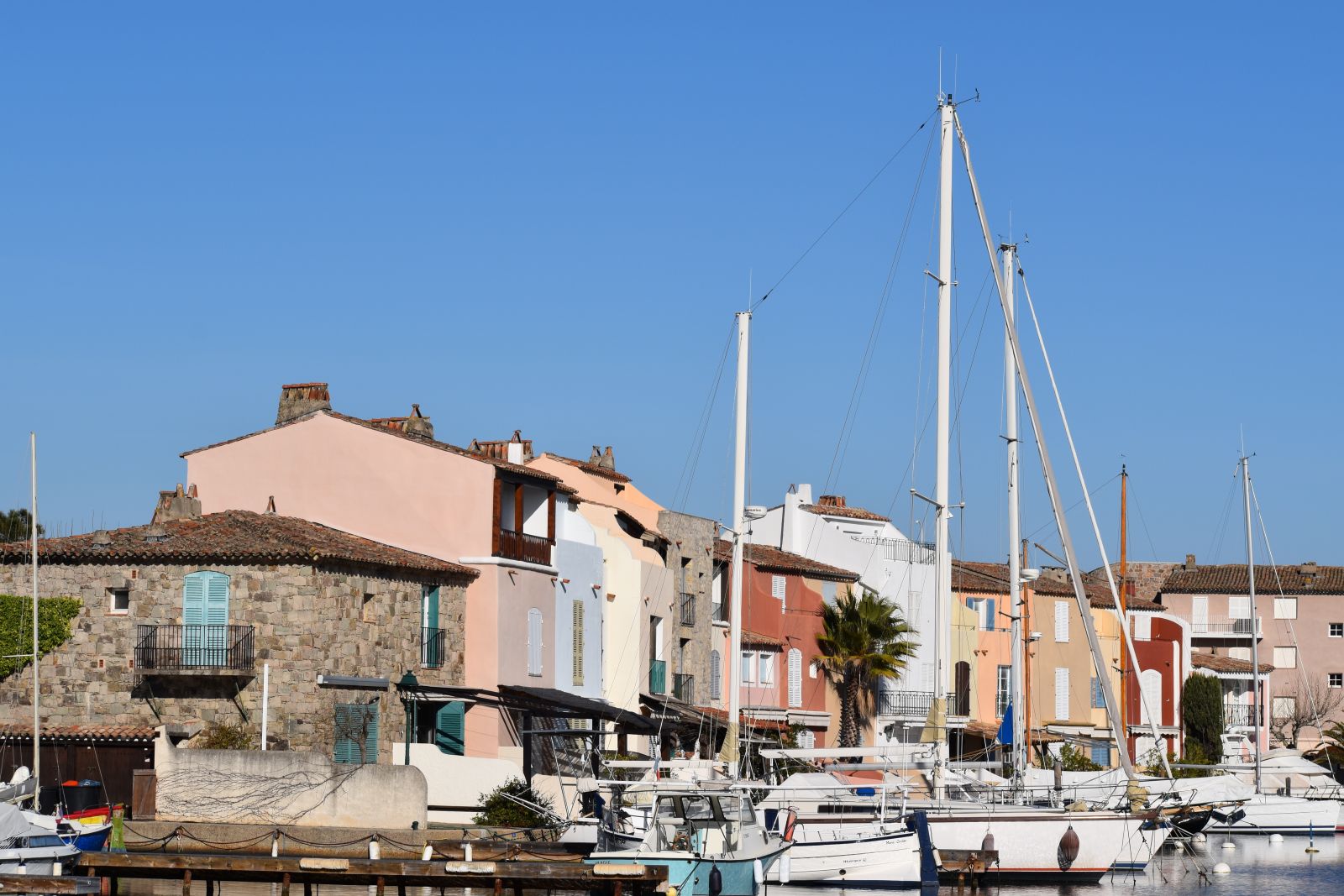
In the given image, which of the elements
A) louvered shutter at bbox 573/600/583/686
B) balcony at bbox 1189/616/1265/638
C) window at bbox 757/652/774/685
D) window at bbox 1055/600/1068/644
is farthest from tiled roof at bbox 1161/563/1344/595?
louvered shutter at bbox 573/600/583/686

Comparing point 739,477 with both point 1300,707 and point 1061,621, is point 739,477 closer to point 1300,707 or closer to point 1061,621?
point 1061,621

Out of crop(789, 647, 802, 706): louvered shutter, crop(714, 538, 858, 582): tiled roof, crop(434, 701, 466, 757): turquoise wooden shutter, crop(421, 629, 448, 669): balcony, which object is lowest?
crop(434, 701, 466, 757): turquoise wooden shutter

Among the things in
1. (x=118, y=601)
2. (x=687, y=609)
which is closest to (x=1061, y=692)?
(x=687, y=609)

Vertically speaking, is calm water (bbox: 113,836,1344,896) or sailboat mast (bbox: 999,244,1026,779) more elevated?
sailboat mast (bbox: 999,244,1026,779)

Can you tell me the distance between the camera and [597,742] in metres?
53.7

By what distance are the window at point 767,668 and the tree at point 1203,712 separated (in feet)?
108

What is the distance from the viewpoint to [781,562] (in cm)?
7238

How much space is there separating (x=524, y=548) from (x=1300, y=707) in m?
67.0

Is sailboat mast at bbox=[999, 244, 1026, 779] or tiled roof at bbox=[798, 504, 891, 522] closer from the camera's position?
sailboat mast at bbox=[999, 244, 1026, 779]

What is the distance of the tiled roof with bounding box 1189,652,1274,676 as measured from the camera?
325ft

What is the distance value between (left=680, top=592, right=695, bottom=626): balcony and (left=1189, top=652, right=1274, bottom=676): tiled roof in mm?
41463

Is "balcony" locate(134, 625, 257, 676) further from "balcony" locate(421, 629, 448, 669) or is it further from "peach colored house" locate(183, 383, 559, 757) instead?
"peach colored house" locate(183, 383, 559, 757)

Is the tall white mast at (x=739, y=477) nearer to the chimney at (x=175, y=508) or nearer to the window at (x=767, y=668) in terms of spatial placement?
the chimney at (x=175, y=508)

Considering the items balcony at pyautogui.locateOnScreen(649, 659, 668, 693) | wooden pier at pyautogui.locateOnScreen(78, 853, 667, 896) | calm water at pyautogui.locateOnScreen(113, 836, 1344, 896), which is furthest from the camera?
balcony at pyautogui.locateOnScreen(649, 659, 668, 693)
